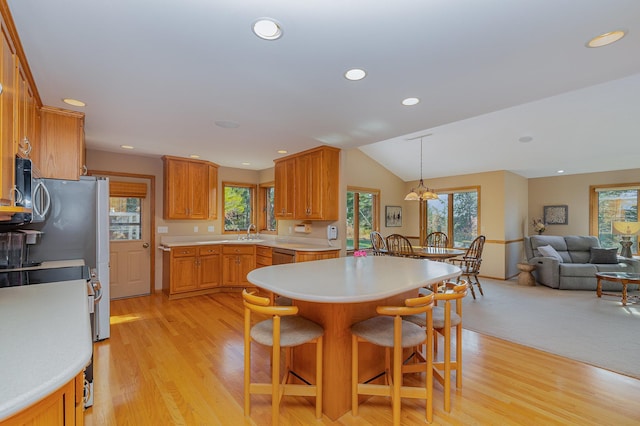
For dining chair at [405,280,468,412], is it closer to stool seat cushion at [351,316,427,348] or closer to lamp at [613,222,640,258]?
stool seat cushion at [351,316,427,348]

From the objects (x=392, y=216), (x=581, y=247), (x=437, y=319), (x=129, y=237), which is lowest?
(x=437, y=319)

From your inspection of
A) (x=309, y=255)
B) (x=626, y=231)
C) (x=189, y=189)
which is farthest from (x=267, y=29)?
(x=626, y=231)

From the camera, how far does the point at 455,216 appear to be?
746 cm

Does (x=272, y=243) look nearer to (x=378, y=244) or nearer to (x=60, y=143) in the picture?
(x=378, y=244)

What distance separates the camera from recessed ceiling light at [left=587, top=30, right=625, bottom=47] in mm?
1733

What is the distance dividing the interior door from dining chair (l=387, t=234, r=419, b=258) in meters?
4.25

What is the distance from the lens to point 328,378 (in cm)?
201

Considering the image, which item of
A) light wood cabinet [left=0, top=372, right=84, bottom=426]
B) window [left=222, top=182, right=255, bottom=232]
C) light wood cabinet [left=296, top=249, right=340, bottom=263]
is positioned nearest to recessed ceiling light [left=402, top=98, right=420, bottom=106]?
light wood cabinet [left=296, top=249, right=340, bottom=263]

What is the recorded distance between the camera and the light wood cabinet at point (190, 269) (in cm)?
478

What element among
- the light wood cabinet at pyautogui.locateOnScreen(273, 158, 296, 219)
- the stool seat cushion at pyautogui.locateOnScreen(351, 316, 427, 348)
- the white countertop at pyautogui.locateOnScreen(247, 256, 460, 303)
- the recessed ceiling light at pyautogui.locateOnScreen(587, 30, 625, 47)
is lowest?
the stool seat cushion at pyautogui.locateOnScreen(351, 316, 427, 348)

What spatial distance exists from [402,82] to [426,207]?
609 cm

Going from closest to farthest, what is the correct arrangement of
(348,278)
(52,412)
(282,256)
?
1. (52,412)
2. (348,278)
3. (282,256)

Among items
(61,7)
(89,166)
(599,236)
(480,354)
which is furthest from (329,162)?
(599,236)

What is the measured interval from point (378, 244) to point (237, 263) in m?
2.67
